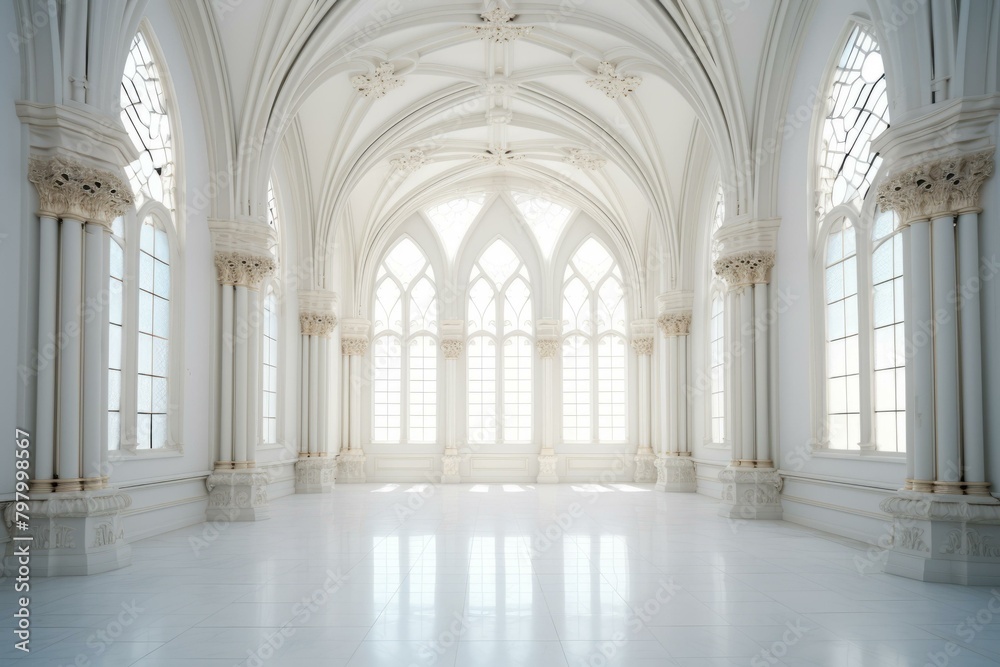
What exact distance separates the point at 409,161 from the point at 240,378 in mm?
10387

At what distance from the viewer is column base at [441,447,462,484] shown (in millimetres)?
24500

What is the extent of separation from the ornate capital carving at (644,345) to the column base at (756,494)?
35.4 ft

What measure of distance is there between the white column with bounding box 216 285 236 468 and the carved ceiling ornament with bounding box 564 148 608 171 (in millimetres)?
11589

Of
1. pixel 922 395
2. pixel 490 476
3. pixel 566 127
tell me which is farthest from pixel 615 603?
pixel 490 476

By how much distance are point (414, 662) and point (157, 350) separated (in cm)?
834

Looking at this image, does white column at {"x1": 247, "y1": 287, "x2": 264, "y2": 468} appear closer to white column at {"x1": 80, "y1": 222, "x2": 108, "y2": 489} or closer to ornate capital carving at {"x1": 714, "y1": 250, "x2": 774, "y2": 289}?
white column at {"x1": 80, "y1": 222, "x2": 108, "y2": 489}

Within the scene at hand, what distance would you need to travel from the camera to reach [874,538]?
34.2 feet

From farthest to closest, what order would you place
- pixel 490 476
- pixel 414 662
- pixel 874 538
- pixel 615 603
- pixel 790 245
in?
pixel 490 476
pixel 790 245
pixel 874 538
pixel 615 603
pixel 414 662

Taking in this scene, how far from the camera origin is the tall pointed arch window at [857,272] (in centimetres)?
1057

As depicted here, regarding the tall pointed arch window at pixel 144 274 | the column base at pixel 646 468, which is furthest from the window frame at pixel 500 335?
the tall pointed arch window at pixel 144 274

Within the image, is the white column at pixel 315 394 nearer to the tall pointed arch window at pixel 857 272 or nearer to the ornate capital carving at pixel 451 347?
the ornate capital carving at pixel 451 347

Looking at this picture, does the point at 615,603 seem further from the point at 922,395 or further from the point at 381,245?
the point at 381,245

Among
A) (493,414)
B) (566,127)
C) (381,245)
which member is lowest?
(493,414)

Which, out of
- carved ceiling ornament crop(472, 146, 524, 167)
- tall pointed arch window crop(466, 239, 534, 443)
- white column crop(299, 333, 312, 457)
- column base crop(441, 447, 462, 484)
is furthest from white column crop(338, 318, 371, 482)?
carved ceiling ornament crop(472, 146, 524, 167)
